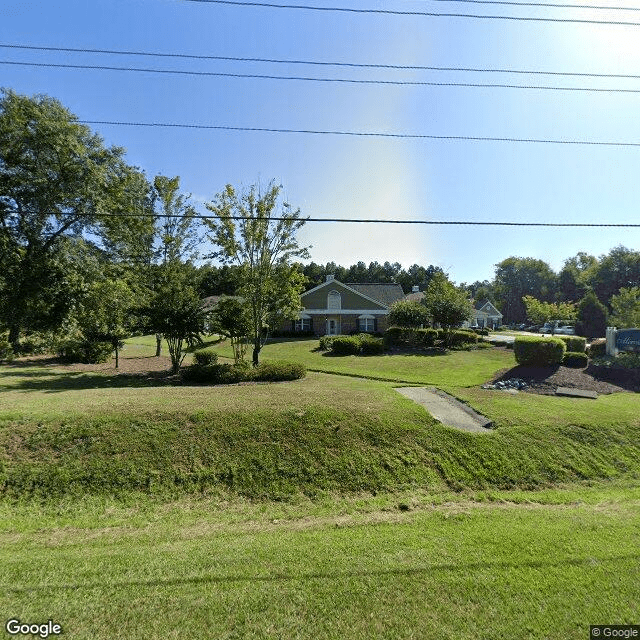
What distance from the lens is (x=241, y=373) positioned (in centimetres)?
1368

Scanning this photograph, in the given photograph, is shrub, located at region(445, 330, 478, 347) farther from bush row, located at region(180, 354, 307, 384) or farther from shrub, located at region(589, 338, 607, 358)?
bush row, located at region(180, 354, 307, 384)

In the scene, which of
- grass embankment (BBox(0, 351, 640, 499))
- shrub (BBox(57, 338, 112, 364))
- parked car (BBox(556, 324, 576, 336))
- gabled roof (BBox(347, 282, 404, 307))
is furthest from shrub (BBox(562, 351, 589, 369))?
parked car (BBox(556, 324, 576, 336))

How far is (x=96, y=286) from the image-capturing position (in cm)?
1984

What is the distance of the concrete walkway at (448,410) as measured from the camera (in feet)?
28.9

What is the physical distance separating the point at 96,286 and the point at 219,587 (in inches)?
807

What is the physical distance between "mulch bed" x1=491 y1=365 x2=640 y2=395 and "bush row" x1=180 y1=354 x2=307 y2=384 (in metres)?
8.91

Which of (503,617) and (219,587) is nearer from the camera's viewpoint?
(503,617)

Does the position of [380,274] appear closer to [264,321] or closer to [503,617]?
[264,321]

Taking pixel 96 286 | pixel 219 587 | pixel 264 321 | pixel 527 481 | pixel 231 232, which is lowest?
pixel 527 481

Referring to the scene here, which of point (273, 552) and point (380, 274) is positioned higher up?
point (380, 274)

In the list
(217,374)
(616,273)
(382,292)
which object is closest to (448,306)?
(382,292)

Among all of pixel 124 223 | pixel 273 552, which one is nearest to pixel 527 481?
pixel 273 552

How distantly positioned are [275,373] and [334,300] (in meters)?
22.3

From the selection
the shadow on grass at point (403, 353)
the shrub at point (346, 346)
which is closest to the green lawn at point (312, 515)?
the shadow on grass at point (403, 353)
